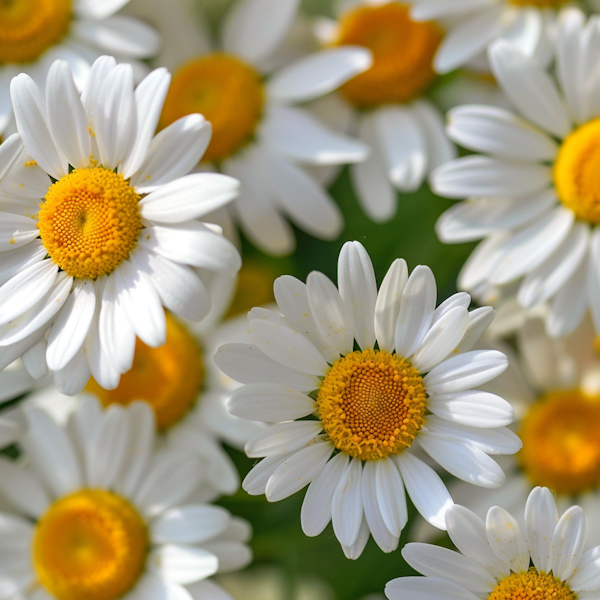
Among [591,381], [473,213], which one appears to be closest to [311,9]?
[473,213]

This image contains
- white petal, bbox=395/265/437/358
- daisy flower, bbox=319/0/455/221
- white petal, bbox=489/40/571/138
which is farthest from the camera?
daisy flower, bbox=319/0/455/221

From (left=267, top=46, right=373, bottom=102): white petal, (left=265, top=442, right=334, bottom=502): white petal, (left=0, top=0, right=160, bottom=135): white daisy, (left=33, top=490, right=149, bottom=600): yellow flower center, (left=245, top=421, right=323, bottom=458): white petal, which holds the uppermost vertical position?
(left=0, top=0, right=160, bottom=135): white daisy

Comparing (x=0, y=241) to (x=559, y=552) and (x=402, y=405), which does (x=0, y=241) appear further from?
(x=559, y=552)

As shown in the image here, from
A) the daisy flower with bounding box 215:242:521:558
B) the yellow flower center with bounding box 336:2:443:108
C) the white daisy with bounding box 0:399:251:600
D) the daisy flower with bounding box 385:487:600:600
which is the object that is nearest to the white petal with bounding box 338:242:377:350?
the daisy flower with bounding box 215:242:521:558

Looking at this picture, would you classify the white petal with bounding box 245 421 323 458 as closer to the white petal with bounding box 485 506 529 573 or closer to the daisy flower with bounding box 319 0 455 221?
the white petal with bounding box 485 506 529 573

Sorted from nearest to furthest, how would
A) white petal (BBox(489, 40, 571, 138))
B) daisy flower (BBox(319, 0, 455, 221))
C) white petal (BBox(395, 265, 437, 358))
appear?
1. white petal (BBox(395, 265, 437, 358))
2. white petal (BBox(489, 40, 571, 138))
3. daisy flower (BBox(319, 0, 455, 221))

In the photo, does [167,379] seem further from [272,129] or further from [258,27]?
[258,27]
